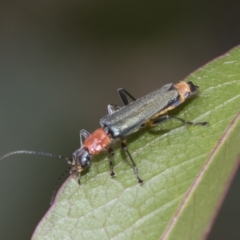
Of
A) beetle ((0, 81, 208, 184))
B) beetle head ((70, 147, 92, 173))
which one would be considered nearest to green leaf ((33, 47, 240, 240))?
beetle head ((70, 147, 92, 173))

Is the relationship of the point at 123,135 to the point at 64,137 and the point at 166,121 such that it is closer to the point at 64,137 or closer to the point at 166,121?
the point at 166,121

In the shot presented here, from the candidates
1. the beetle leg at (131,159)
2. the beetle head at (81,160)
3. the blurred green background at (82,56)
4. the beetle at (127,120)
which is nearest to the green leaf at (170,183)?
the beetle leg at (131,159)

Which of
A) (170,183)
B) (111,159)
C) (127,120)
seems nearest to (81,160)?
(111,159)

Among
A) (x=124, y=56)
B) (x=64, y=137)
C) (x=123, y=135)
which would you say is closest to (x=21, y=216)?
(x=64, y=137)

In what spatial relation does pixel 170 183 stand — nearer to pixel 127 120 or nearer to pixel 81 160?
pixel 81 160

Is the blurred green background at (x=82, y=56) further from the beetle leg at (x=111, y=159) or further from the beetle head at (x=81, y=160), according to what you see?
the beetle leg at (x=111, y=159)

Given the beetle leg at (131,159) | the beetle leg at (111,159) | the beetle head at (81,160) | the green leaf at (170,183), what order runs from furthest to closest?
the beetle head at (81,160), the beetle leg at (111,159), the beetle leg at (131,159), the green leaf at (170,183)
